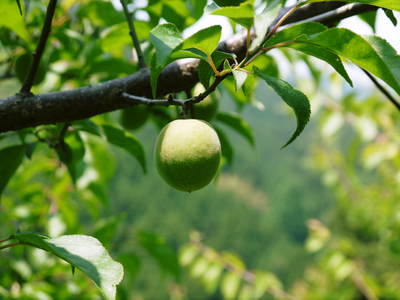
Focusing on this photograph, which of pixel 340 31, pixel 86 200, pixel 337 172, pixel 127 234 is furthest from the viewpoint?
pixel 337 172

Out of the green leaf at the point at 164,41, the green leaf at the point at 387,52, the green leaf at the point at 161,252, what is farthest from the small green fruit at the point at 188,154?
the green leaf at the point at 161,252

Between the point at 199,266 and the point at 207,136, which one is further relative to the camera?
the point at 199,266

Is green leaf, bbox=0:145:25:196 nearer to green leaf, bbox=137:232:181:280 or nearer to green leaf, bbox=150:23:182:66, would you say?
green leaf, bbox=150:23:182:66

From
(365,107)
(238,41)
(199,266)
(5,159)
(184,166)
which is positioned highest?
(238,41)

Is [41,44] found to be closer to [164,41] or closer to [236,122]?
[164,41]

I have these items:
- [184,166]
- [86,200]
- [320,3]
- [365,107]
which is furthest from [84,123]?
[365,107]

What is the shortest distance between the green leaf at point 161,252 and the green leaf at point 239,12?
3.55 feet

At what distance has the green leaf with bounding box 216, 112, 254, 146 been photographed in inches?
45.0

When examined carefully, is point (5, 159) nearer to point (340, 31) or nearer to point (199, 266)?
point (340, 31)

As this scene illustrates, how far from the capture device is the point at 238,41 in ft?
2.37

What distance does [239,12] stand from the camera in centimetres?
52

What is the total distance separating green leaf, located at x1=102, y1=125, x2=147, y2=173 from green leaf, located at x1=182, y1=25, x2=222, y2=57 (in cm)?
35

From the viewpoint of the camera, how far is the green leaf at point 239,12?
0.51 meters

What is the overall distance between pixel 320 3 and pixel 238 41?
0.16 metres
